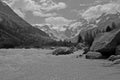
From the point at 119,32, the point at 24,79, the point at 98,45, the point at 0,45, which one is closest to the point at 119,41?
the point at 119,32

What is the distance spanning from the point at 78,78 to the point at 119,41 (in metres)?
25.5

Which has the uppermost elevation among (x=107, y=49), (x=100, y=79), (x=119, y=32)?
(x=119, y=32)

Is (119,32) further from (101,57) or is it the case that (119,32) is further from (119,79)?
(119,79)

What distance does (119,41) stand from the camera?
1597 inches

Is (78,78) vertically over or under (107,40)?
under

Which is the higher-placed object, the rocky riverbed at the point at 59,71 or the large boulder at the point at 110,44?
the large boulder at the point at 110,44

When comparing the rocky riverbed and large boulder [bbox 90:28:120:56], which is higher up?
large boulder [bbox 90:28:120:56]

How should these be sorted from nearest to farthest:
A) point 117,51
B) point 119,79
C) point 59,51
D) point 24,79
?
point 119,79 < point 24,79 < point 117,51 < point 59,51

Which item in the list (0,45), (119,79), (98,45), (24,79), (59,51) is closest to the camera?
(119,79)

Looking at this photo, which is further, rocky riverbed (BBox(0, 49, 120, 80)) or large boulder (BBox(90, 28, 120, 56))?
large boulder (BBox(90, 28, 120, 56))

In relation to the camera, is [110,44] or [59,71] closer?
[59,71]

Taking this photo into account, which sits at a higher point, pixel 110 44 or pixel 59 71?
pixel 110 44

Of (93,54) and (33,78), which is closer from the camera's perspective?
(33,78)

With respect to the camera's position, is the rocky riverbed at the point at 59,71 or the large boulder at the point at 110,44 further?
the large boulder at the point at 110,44
